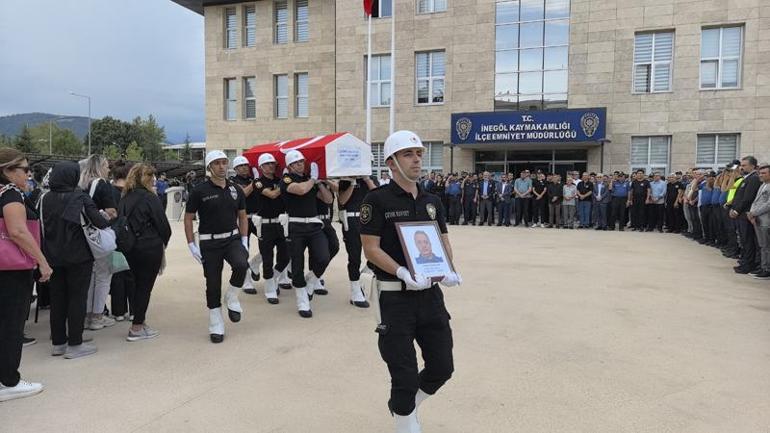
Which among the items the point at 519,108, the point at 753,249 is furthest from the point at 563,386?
the point at 519,108

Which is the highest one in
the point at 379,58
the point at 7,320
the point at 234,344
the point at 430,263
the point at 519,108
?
the point at 379,58

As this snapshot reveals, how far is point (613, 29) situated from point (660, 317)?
1630 centimetres

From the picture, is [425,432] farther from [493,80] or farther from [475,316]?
[493,80]

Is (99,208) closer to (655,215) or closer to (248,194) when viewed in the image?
(248,194)

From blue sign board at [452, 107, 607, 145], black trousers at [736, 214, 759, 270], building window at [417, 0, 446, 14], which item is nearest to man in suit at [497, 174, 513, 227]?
blue sign board at [452, 107, 607, 145]

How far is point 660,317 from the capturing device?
6.06 meters

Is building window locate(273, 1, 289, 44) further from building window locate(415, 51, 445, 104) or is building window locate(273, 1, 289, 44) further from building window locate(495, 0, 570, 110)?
building window locate(495, 0, 570, 110)

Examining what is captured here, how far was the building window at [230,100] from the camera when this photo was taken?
86.7 ft

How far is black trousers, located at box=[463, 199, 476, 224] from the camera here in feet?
60.3

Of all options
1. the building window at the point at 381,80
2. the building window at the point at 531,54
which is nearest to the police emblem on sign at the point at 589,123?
the building window at the point at 531,54

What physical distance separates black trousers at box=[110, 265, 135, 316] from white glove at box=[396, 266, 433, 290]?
14.5 feet

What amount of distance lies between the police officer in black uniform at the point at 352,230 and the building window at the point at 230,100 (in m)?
21.3

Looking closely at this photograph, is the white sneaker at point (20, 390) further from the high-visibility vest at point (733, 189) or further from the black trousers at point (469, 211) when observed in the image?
the black trousers at point (469, 211)

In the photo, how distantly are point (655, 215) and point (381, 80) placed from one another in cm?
1208
